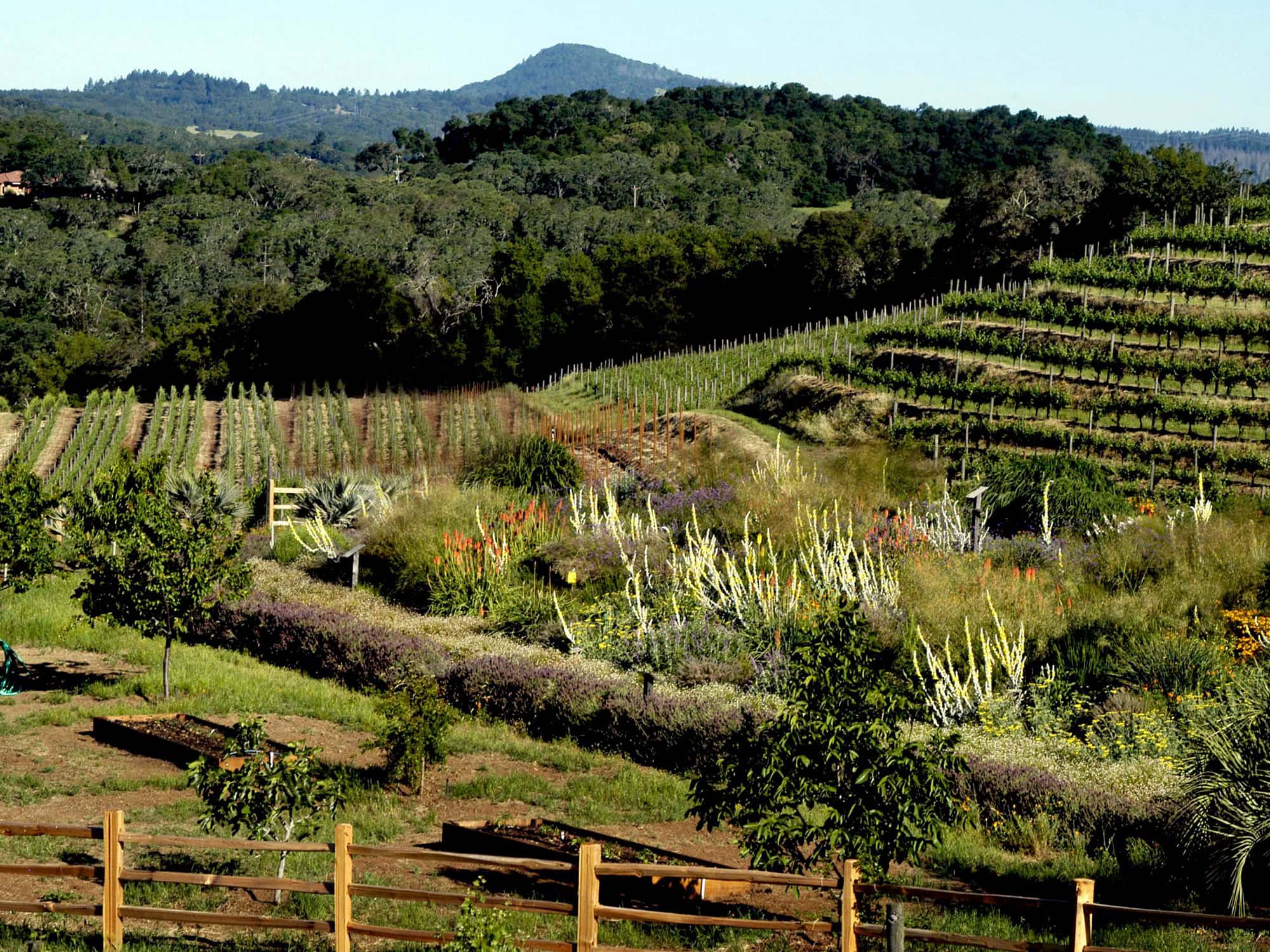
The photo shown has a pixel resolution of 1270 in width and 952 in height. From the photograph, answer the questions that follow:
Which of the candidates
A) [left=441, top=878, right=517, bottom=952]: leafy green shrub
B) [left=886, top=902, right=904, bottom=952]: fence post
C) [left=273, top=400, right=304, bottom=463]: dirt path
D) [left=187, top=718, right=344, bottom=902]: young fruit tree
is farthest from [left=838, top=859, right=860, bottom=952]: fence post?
[left=273, top=400, right=304, bottom=463]: dirt path

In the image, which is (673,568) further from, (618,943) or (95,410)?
(95,410)

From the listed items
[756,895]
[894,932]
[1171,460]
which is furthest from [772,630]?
[1171,460]

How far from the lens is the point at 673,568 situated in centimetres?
1784

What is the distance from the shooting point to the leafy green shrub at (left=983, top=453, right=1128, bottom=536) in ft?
73.0

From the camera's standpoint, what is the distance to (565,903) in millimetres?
7707

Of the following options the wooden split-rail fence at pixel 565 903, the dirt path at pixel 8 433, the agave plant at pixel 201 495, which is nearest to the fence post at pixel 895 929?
the wooden split-rail fence at pixel 565 903

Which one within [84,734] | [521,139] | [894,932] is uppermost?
[521,139]

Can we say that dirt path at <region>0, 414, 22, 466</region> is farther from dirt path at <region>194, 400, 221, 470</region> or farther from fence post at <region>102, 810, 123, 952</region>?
fence post at <region>102, 810, 123, 952</region>

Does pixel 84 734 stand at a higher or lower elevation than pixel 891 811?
lower

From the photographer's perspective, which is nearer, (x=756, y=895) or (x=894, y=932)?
(x=894, y=932)

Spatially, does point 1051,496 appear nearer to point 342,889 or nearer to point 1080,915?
point 1080,915

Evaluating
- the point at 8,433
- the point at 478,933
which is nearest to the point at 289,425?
the point at 8,433

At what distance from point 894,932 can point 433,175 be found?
117m

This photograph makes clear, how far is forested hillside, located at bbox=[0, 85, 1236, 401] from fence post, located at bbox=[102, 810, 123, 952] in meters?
46.9
